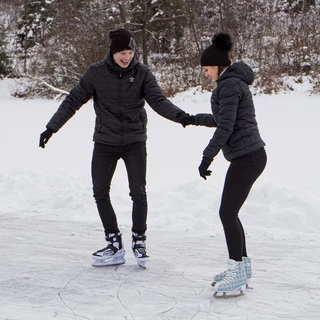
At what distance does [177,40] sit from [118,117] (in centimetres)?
1782

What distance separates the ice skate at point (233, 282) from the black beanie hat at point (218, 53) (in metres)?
1.18

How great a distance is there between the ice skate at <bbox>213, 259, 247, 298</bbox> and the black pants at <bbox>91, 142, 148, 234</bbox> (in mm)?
907

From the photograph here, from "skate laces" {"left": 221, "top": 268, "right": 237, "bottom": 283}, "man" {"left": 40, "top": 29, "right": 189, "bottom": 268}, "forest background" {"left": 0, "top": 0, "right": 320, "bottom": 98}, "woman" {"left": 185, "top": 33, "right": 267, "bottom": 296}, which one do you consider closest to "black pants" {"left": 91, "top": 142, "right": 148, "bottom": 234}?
"man" {"left": 40, "top": 29, "right": 189, "bottom": 268}

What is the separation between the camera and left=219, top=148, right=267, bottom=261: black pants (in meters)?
3.32

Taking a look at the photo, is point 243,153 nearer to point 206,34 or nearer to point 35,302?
point 35,302

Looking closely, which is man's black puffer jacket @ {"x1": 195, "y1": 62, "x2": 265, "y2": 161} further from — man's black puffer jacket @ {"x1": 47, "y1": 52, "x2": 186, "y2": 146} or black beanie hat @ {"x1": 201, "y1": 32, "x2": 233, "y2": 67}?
man's black puffer jacket @ {"x1": 47, "y1": 52, "x2": 186, "y2": 146}

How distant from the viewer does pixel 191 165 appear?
8.36 m

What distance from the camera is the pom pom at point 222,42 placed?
Answer: 132 inches

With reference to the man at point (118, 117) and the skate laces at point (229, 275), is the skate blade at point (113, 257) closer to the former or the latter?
the man at point (118, 117)

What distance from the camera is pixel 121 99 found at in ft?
12.9

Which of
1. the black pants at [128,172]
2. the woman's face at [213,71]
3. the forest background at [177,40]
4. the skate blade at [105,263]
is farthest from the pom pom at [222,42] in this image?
the forest background at [177,40]

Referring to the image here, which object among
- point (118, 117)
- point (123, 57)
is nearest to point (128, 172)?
point (118, 117)

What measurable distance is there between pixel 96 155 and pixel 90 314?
127cm

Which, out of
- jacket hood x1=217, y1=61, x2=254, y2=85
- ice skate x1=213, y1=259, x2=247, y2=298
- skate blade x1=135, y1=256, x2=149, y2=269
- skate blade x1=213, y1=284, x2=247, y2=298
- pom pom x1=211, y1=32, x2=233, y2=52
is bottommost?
skate blade x1=135, y1=256, x2=149, y2=269
